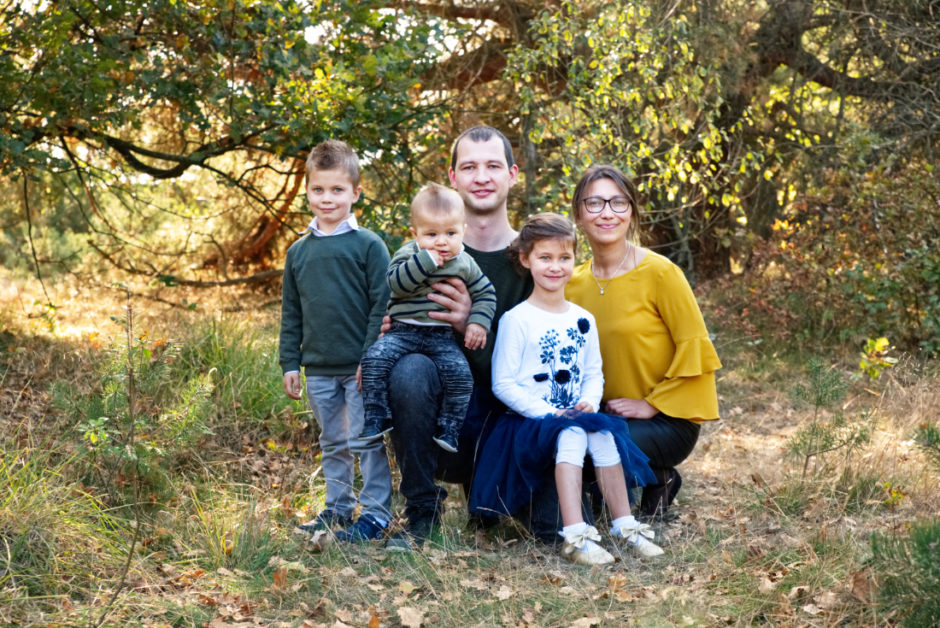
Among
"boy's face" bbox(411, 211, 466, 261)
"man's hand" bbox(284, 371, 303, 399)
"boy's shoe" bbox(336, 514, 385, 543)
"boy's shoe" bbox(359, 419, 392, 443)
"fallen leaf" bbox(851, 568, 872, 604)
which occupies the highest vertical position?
"boy's face" bbox(411, 211, 466, 261)

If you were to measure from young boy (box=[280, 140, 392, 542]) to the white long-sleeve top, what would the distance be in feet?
1.84

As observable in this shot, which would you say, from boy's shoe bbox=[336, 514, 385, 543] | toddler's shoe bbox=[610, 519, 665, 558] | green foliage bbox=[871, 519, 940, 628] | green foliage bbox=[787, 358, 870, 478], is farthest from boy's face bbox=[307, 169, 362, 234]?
green foliage bbox=[871, 519, 940, 628]

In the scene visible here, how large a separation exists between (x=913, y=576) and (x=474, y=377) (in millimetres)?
1980

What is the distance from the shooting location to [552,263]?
3773 millimetres

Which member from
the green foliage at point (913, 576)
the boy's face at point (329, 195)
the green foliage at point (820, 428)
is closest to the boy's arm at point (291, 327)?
the boy's face at point (329, 195)

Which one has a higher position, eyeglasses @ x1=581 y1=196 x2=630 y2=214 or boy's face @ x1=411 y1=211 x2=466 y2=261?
eyeglasses @ x1=581 y1=196 x2=630 y2=214

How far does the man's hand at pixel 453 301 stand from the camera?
3.72m

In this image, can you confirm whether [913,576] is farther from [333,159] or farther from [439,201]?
[333,159]

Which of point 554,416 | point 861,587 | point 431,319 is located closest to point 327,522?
point 431,319

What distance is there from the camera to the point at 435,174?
306 inches

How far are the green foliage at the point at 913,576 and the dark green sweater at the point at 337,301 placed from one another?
206cm

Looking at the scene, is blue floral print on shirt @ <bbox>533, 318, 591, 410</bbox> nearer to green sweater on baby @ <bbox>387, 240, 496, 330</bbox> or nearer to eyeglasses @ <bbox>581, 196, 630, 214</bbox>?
green sweater on baby @ <bbox>387, 240, 496, 330</bbox>

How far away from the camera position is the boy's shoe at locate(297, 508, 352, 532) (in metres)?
3.89

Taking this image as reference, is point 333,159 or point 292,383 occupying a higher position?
point 333,159
